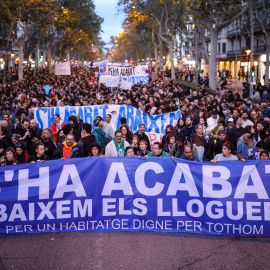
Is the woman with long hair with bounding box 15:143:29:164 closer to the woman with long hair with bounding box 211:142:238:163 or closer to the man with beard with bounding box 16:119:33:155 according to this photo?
the man with beard with bounding box 16:119:33:155

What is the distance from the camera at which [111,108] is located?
14.3 m

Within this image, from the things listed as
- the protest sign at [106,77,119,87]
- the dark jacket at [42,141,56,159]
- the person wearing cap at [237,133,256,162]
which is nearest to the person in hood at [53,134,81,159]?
the dark jacket at [42,141,56,159]

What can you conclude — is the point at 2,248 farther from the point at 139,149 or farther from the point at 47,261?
the point at 139,149

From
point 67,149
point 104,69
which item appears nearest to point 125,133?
point 67,149

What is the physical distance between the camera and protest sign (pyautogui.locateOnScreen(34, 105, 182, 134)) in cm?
1364

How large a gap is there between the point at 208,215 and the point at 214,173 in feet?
2.10

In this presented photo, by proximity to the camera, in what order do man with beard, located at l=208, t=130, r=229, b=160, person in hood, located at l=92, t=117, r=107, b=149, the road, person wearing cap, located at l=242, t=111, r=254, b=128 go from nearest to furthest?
the road < man with beard, located at l=208, t=130, r=229, b=160 < person in hood, located at l=92, t=117, r=107, b=149 < person wearing cap, located at l=242, t=111, r=254, b=128

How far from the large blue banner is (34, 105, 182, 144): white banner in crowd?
261 inches

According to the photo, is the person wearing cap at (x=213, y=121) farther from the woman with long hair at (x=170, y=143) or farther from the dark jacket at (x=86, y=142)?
the dark jacket at (x=86, y=142)

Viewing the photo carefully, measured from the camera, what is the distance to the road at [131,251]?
5.80 metres

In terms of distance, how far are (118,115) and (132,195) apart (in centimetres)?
759

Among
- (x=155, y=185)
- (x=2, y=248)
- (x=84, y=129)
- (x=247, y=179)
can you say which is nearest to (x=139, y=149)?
(x=84, y=129)

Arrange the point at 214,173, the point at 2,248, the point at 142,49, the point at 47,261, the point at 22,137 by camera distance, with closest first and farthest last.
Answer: the point at 47,261 → the point at 2,248 → the point at 214,173 → the point at 22,137 → the point at 142,49

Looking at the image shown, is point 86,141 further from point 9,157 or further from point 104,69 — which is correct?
point 104,69
